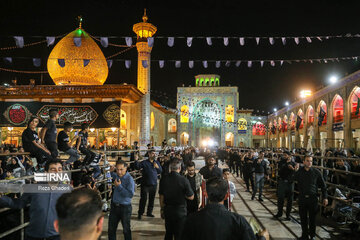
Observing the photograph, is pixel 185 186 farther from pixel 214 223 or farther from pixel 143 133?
pixel 143 133

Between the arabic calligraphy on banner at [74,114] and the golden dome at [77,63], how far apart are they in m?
3.07

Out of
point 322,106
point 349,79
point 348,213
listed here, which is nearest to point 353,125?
point 349,79

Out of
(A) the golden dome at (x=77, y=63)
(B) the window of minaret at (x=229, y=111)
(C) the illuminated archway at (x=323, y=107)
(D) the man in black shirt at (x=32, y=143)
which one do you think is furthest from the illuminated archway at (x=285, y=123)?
(D) the man in black shirt at (x=32, y=143)

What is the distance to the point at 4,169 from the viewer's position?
7887 millimetres

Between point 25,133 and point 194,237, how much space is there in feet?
12.8

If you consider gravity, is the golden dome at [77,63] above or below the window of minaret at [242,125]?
above

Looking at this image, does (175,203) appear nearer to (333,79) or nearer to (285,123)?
(333,79)

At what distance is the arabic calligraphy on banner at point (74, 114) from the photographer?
67.5 ft

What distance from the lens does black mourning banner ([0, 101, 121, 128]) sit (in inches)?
798

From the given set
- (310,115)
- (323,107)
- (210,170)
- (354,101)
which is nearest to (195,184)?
(210,170)

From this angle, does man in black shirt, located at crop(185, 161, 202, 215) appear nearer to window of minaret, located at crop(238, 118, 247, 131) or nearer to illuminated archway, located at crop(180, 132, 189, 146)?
illuminated archway, located at crop(180, 132, 189, 146)

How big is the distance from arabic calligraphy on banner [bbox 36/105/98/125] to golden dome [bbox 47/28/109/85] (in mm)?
3066

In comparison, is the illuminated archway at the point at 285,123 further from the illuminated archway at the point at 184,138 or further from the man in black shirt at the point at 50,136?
the man in black shirt at the point at 50,136

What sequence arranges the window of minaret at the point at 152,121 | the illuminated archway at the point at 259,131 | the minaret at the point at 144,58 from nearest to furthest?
the minaret at the point at 144,58 < the window of minaret at the point at 152,121 < the illuminated archway at the point at 259,131
